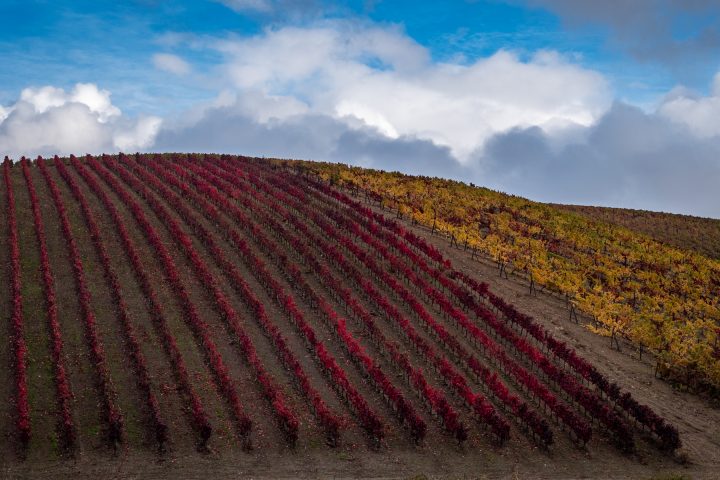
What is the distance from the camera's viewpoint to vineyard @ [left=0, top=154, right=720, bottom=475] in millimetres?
22391

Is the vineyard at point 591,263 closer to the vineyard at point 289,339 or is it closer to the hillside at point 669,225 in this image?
the vineyard at point 289,339

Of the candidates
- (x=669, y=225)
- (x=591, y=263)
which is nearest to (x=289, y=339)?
(x=591, y=263)

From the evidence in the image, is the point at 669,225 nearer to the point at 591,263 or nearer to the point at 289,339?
the point at 591,263

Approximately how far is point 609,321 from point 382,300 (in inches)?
498

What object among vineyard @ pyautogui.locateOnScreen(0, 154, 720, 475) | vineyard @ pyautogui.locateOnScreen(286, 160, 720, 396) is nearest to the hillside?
vineyard @ pyautogui.locateOnScreen(286, 160, 720, 396)

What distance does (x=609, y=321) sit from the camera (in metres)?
32.1

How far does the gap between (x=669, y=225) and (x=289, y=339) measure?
56.9 m

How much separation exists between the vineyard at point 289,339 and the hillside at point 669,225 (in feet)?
50.3

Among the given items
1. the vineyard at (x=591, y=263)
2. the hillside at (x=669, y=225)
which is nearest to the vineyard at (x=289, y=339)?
the vineyard at (x=591, y=263)

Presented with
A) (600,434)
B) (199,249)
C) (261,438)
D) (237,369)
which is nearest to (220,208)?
(199,249)

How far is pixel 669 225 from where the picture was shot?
68625mm

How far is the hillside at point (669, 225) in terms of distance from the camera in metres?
62.4

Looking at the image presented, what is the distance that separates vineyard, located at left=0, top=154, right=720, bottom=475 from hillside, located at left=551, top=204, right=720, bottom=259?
1534 cm

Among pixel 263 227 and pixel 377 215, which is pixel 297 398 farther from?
pixel 377 215
